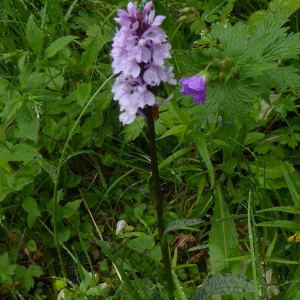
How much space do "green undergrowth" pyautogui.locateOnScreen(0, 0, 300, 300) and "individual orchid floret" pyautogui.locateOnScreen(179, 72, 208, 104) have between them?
96 millimetres

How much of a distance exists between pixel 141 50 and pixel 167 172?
3.67ft

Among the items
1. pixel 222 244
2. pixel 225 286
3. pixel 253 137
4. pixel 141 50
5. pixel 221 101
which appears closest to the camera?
pixel 141 50

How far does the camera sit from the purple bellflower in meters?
0.94

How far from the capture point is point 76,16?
272 centimetres

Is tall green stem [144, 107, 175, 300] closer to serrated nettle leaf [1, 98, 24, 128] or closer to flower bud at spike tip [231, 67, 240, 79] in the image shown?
flower bud at spike tip [231, 67, 240, 79]

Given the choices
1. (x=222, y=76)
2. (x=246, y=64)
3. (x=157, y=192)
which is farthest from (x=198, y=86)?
(x=157, y=192)

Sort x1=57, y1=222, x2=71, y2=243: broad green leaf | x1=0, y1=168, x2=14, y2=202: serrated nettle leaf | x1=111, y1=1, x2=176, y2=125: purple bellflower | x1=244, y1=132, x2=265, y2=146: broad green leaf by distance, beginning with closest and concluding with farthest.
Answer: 1. x1=111, y1=1, x2=176, y2=125: purple bellflower
2. x1=0, y1=168, x2=14, y2=202: serrated nettle leaf
3. x1=57, y1=222, x2=71, y2=243: broad green leaf
4. x1=244, y1=132, x2=265, y2=146: broad green leaf

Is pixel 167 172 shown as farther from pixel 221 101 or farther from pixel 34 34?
pixel 34 34

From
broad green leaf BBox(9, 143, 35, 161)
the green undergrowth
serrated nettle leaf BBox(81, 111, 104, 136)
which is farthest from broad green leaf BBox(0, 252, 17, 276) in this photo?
serrated nettle leaf BBox(81, 111, 104, 136)

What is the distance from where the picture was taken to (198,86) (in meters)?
1.48

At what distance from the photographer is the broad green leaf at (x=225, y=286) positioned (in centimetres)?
121

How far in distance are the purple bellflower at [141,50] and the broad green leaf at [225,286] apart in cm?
60

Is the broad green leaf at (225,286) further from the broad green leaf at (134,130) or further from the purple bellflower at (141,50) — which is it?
the broad green leaf at (134,130)

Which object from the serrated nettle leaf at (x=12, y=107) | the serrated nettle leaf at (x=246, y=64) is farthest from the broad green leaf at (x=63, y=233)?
the serrated nettle leaf at (x=246, y=64)
